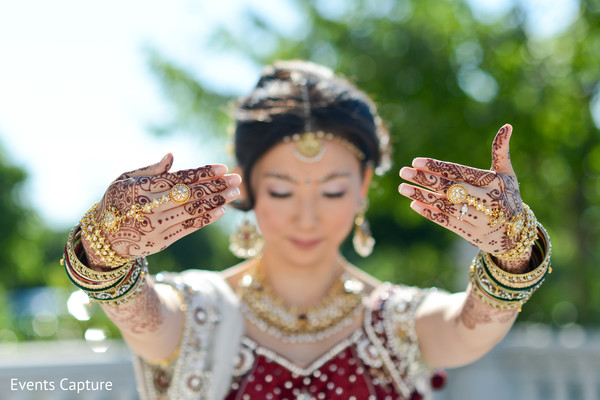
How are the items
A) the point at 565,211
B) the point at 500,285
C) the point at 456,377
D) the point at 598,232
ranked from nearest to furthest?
the point at 500,285, the point at 456,377, the point at 565,211, the point at 598,232

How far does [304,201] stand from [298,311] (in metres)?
0.40

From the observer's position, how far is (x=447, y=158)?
557 centimetres

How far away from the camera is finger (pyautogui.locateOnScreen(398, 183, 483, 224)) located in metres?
1.49

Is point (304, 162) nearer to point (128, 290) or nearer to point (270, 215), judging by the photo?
point (270, 215)

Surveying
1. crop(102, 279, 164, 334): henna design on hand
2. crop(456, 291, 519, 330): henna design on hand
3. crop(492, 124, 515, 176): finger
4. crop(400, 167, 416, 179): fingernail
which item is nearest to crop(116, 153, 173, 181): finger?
crop(102, 279, 164, 334): henna design on hand

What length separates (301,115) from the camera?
216 cm

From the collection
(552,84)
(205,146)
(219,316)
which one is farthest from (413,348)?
(205,146)

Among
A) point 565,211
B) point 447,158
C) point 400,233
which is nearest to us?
point 447,158

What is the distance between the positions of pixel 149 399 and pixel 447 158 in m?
4.02

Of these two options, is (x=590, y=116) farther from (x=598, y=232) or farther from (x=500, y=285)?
(x=500, y=285)

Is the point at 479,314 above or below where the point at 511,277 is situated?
below

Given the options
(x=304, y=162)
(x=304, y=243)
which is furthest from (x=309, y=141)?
(x=304, y=243)

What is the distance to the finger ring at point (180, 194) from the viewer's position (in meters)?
1.48

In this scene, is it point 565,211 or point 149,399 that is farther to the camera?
point 565,211
